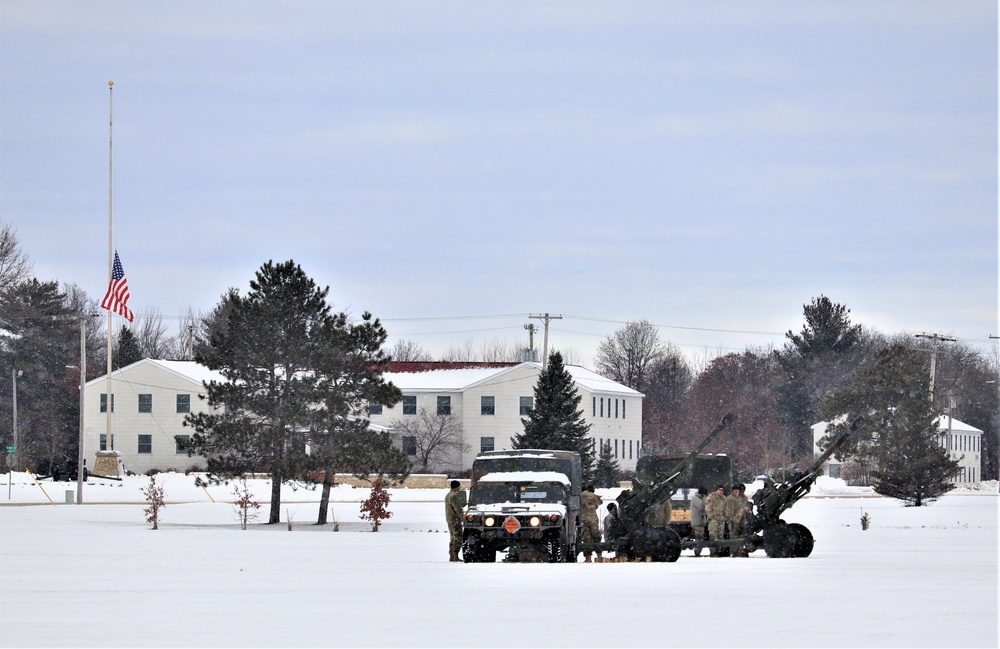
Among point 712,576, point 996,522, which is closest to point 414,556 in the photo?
point 712,576

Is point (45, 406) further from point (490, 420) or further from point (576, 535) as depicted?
point (576, 535)

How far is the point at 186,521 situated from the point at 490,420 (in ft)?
136

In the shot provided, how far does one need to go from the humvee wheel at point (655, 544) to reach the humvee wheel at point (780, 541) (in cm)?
181

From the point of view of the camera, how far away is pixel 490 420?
87.1m

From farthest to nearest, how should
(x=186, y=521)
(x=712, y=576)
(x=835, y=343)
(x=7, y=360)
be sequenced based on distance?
(x=835, y=343) < (x=7, y=360) < (x=186, y=521) < (x=712, y=576)

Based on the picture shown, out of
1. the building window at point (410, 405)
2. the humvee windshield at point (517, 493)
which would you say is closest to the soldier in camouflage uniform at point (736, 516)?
the humvee windshield at point (517, 493)

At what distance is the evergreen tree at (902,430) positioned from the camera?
60406 mm

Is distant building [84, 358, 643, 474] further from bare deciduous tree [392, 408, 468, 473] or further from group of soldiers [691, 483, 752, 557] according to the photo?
group of soldiers [691, 483, 752, 557]

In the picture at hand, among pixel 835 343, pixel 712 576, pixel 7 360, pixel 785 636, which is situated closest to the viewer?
pixel 785 636

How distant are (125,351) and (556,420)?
168 ft

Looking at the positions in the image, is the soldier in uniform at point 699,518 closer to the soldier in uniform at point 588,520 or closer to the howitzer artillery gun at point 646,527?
the howitzer artillery gun at point 646,527

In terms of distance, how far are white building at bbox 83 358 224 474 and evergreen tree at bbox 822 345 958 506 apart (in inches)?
1526

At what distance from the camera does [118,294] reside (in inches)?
2351

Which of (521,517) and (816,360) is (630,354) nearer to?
(816,360)
